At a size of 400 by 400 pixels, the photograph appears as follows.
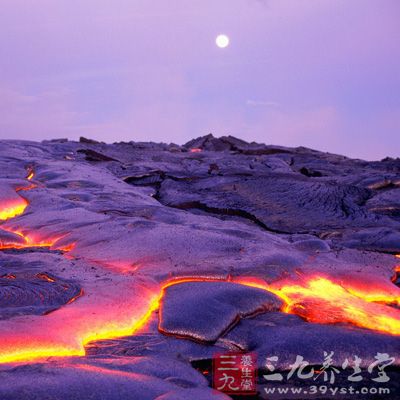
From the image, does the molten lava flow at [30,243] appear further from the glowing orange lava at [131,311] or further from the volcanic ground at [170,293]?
the glowing orange lava at [131,311]

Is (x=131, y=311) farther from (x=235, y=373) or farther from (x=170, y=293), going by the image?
(x=235, y=373)

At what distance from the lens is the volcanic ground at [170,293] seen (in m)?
1.63

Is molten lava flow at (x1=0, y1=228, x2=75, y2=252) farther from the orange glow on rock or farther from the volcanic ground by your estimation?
the orange glow on rock

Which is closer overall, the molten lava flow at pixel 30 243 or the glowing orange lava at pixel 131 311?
the glowing orange lava at pixel 131 311

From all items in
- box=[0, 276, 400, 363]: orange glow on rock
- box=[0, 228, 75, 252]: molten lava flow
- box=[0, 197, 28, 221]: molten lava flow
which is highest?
box=[0, 197, 28, 221]: molten lava flow

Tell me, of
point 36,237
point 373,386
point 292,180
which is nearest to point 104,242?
point 36,237

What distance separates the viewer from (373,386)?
5.39 ft

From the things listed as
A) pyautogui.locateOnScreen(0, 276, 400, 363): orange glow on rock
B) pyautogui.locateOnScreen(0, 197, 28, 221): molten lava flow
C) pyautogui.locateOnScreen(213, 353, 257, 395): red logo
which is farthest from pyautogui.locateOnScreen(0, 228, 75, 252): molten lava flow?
pyautogui.locateOnScreen(213, 353, 257, 395): red logo

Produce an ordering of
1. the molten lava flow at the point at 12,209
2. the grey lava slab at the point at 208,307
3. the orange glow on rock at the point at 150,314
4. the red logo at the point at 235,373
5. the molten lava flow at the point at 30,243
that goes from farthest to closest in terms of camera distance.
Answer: the molten lava flow at the point at 12,209 < the molten lava flow at the point at 30,243 < the grey lava slab at the point at 208,307 < the orange glow on rock at the point at 150,314 < the red logo at the point at 235,373

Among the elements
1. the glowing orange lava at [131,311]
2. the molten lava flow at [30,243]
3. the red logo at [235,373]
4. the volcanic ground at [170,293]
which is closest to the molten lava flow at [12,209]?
the volcanic ground at [170,293]

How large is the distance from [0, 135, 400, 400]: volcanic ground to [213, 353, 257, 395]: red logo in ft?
0.11

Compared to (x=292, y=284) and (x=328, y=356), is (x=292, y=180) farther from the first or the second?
(x=328, y=356)

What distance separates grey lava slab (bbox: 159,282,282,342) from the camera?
6.31 ft

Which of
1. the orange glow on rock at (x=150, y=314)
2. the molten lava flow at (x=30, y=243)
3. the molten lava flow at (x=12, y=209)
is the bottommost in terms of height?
the orange glow on rock at (x=150, y=314)
